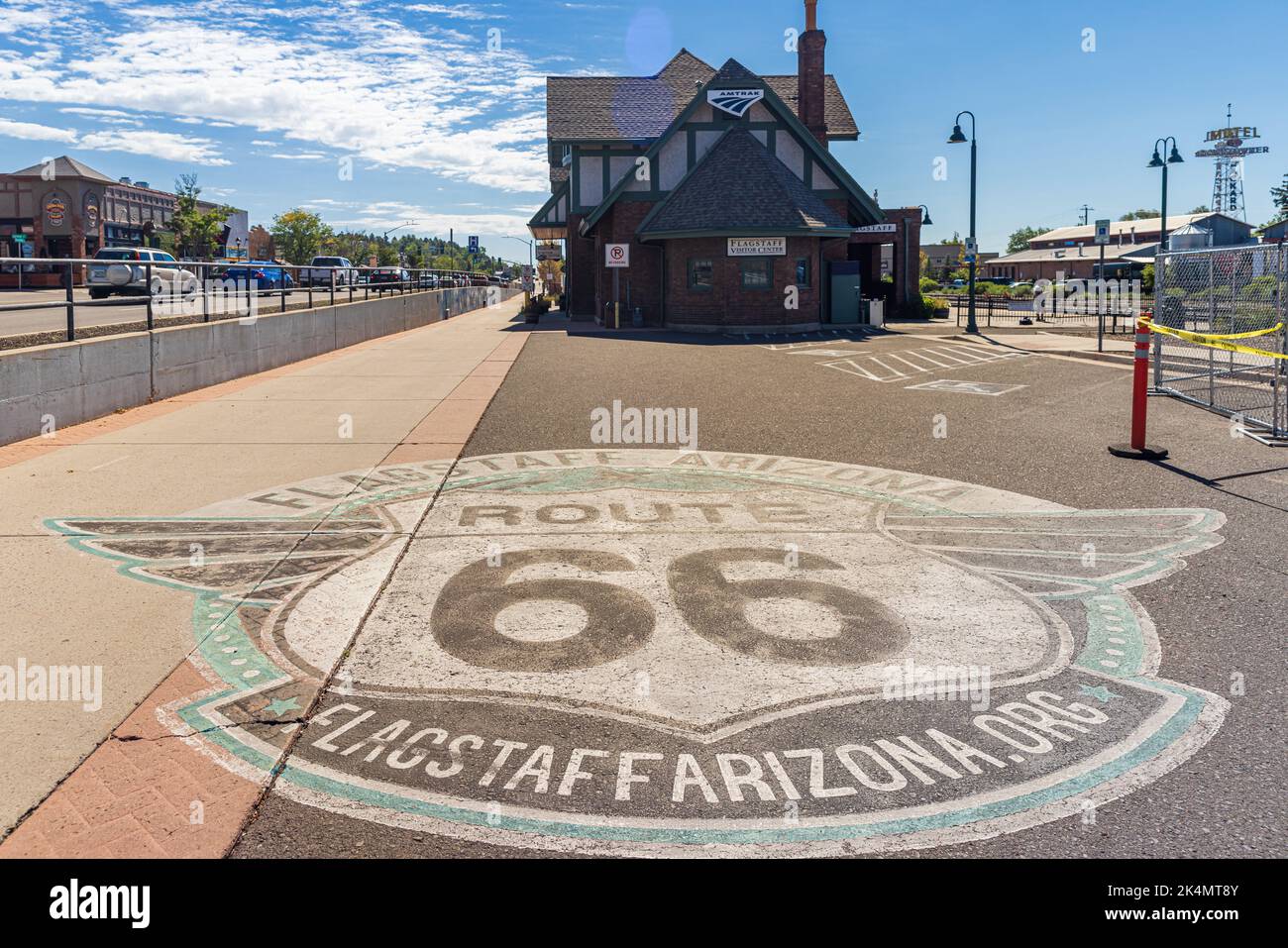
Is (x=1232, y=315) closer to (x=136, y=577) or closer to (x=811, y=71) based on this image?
(x=136, y=577)

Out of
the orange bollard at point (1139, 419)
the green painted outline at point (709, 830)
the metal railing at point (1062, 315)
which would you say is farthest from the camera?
the metal railing at point (1062, 315)

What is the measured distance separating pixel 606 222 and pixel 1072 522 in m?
30.8

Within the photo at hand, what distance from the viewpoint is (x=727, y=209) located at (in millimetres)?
32156

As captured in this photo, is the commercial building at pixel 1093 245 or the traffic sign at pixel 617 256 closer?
the traffic sign at pixel 617 256

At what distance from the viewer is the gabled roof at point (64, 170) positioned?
86.1 m

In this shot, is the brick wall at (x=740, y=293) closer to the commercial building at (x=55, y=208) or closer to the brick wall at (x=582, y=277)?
the brick wall at (x=582, y=277)

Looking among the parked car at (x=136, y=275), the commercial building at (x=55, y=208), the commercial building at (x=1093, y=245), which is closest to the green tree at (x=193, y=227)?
the commercial building at (x=55, y=208)

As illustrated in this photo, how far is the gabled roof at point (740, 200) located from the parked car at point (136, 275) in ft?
49.4

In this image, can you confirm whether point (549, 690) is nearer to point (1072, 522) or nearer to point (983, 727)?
point (983, 727)

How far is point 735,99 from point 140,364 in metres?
25.0

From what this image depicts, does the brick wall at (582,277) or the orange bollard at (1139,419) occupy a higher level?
the brick wall at (582,277)

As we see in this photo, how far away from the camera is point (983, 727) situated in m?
4.44

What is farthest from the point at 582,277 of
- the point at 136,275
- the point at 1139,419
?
the point at 1139,419

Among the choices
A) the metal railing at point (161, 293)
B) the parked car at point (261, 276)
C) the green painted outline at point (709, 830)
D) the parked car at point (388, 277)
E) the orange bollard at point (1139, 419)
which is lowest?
the green painted outline at point (709, 830)
